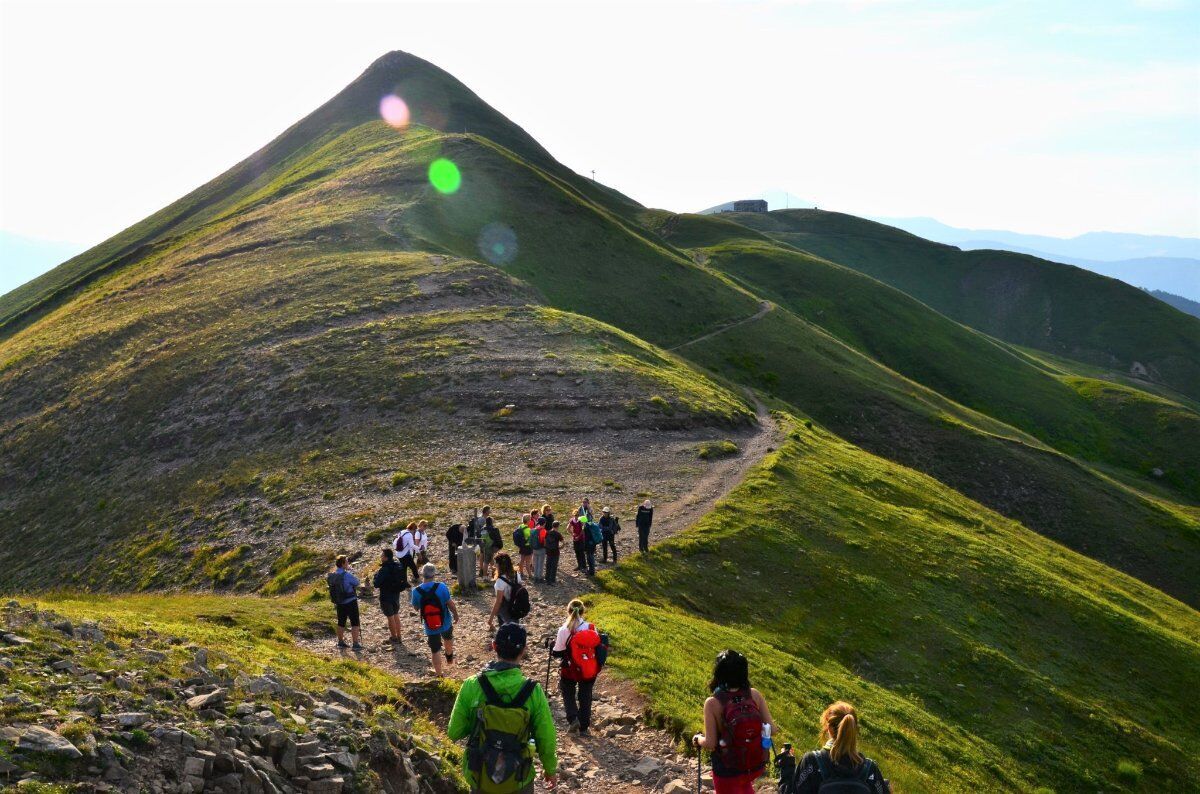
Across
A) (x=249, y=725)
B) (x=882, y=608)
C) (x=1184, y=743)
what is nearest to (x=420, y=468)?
(x=882, y=608)

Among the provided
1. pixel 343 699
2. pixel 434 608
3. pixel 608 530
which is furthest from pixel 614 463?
pixel 343 699

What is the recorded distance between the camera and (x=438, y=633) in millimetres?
18359

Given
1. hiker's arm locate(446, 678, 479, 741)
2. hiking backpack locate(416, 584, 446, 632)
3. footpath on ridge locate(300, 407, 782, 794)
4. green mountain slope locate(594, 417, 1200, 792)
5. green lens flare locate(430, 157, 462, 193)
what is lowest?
green mountain slope locate(594, 417, 1200, 792)

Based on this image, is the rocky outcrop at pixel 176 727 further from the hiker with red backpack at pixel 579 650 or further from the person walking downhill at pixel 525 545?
the person walking downhill at pixel 525 545

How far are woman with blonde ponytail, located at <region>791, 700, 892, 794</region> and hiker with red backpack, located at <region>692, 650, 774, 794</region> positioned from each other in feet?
3.71

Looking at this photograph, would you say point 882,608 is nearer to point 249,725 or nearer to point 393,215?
point 249,725

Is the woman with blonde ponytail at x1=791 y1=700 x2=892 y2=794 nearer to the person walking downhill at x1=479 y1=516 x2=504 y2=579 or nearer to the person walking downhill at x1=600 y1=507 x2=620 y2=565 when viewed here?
the person walking downhill at x1=479 y1=516 x2=504 y2=579

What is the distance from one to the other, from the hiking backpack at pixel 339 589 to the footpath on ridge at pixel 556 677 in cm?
143

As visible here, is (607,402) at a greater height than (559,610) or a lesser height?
greater

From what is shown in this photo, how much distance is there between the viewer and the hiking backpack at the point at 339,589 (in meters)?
20.9

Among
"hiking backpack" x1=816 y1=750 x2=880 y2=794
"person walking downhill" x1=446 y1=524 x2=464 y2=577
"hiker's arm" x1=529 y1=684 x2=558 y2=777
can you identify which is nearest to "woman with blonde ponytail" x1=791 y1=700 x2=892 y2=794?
"hiking backpack" x1=816 y1=750 x2=880 y2=794

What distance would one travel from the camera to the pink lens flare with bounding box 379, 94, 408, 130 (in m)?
142

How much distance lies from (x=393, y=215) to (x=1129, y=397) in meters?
103

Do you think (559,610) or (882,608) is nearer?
(559,610)
